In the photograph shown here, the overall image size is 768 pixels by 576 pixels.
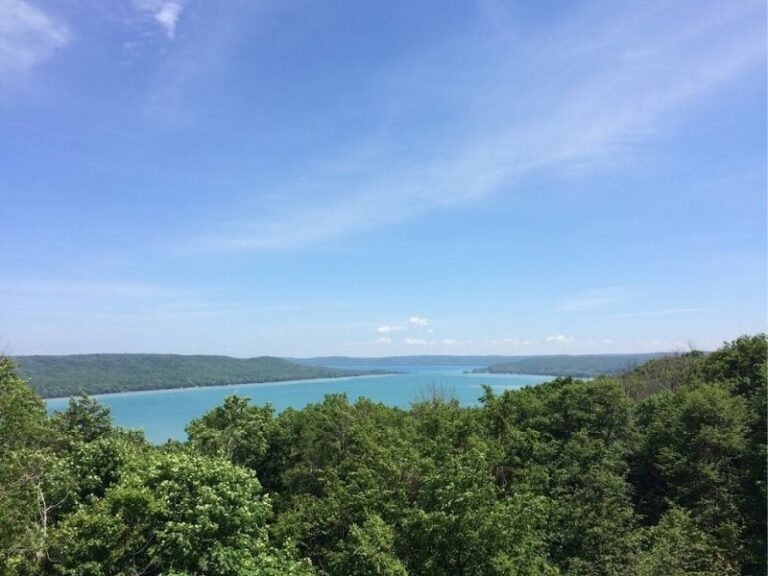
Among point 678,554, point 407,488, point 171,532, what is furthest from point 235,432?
point 678,554

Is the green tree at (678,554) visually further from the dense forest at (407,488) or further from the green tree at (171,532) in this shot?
the green tree at (171,532)

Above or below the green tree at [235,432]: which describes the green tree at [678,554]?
below

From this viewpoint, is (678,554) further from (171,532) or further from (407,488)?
(171,532)

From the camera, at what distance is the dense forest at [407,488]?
576 inches

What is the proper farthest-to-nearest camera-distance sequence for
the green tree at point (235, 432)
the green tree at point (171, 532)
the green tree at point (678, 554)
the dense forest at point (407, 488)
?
1. the green tree at point (235, 432)
2. the green tree at point (678, 554)
3. the dense forest at point (407, 488)
4. the green tree at point (171, 532)

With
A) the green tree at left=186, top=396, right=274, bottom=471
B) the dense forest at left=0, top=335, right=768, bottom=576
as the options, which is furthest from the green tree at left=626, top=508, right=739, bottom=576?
the green tree at left=186, top=396, right=274, bottom=471

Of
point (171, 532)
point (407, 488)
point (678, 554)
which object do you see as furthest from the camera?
point (407, 488)

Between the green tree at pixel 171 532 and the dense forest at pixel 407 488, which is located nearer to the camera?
the green tree at pixel 171 532

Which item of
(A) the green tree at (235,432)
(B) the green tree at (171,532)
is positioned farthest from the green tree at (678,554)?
(A) the green tree at (235,432)

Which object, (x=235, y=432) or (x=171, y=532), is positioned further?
(x=235, y=432)

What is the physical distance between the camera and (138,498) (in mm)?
14617

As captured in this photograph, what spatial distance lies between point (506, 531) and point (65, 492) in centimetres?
1527

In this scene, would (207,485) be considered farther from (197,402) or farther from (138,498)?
(197,402)

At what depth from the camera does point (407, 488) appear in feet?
62.7
